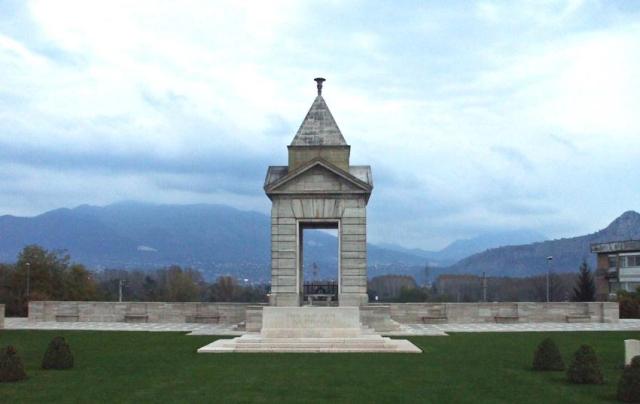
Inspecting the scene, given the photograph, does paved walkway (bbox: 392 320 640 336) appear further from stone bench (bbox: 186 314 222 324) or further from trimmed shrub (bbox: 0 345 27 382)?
trimmed shrub (bbox: 0 345 27 382)

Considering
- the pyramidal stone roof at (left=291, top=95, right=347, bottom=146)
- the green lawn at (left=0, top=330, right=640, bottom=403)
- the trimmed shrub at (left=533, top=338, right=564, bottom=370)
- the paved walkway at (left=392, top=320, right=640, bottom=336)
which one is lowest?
the green lawn at (left=0, top=330, right=640, bottom=403)

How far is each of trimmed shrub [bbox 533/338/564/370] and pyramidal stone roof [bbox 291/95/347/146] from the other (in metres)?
15.7

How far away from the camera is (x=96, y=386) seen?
599 inches

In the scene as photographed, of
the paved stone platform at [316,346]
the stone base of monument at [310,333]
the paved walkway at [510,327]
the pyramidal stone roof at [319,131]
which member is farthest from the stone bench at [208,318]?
the paved stone platform at [316,346]

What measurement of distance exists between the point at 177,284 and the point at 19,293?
42.1m

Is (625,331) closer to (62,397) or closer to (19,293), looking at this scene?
(62,397)

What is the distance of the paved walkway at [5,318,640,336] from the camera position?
1233 inches

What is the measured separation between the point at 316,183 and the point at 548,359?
1517 cm

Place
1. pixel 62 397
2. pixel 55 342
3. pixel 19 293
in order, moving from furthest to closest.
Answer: pixel 19 293, pixel 55 342, pixel 62 397

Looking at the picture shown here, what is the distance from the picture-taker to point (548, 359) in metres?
17.7

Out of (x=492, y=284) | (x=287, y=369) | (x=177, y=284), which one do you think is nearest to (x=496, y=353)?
(x=287, y=369)

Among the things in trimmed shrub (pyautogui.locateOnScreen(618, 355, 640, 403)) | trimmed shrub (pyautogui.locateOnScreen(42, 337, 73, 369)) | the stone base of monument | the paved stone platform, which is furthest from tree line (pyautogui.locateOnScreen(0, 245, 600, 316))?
trimmed shrub (pyautogui.locateOnScreen(618, 355, 640, 403))

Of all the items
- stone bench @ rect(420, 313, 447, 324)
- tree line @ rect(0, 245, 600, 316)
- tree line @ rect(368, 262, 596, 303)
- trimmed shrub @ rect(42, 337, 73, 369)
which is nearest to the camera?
trimmed shrub @ rect(42, 337, 73, 369)

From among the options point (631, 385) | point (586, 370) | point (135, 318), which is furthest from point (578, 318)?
point (631, 385)
